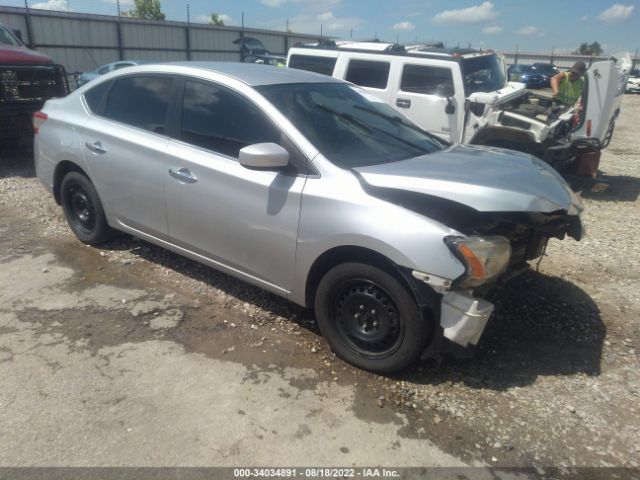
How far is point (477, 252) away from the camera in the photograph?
2.70 meters

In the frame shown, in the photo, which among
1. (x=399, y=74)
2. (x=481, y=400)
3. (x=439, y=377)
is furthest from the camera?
(x=399, y=74)

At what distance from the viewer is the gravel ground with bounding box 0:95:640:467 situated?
2.63m

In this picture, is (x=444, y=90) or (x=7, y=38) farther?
(x=7, y=38)

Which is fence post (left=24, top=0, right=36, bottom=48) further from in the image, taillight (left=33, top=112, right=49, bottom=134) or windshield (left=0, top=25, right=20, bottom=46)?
taillight (left=33, top=112, right=49, bottom=134)

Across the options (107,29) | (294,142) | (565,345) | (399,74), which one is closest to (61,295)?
(294,142)

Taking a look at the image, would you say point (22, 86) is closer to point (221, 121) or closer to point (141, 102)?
point (141, 102)

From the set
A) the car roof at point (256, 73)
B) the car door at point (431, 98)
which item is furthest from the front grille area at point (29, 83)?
the car door at point (431, 98)

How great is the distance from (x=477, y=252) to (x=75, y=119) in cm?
378

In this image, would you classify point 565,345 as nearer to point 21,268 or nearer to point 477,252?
point 477,252

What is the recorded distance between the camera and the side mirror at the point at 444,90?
281 inches

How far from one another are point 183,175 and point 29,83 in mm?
5715

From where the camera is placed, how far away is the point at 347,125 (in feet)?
11.8

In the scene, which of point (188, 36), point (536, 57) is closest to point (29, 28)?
point (188, 36)

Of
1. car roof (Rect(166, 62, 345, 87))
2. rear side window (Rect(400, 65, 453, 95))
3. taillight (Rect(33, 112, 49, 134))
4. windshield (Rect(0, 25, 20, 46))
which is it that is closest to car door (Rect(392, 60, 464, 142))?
rear side window (Rect(400, 65, 453, 95))
